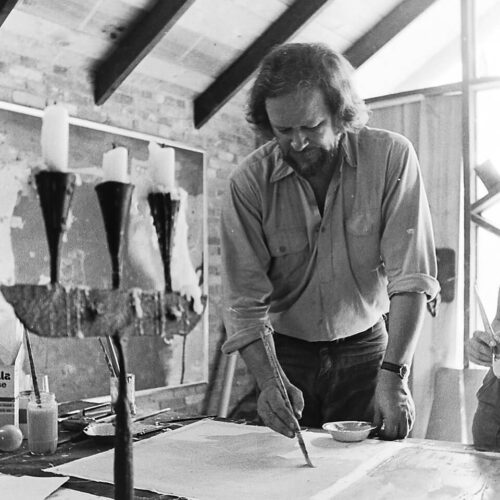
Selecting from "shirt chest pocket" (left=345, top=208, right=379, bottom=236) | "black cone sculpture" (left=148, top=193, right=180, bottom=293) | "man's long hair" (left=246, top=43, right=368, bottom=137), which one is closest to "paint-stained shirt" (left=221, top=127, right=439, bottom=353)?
"shirt chest pocket" (left=345, top=208, right=379, bottom=236)

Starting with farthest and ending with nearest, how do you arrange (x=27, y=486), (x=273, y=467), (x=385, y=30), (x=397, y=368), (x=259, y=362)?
(x=385, y=30)
(x=259, y=362)
(x=397, y=368)
(x=273, y=467)
(x=27, y=486)

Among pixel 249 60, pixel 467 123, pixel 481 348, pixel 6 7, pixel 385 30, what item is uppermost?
pixel 385 30

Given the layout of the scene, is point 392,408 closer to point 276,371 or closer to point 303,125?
point 276,371

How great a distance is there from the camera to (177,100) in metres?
4.27

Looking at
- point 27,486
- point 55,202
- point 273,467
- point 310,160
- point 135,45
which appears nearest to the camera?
point 55,202

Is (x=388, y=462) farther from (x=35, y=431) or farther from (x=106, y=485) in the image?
(x=35, y=431)

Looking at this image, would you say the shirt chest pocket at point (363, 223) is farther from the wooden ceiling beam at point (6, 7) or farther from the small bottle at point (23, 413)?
the wooden ceiling beam at point (6, 7)

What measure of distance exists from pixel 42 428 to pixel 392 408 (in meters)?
0.86

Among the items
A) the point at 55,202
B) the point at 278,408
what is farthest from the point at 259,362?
the point at 55,202

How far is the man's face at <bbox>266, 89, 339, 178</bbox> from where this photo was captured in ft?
5.85

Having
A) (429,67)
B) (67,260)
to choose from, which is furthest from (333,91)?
(429,67)

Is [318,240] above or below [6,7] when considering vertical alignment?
below

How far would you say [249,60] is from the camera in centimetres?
420

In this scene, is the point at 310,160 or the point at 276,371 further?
the point at 310,160
